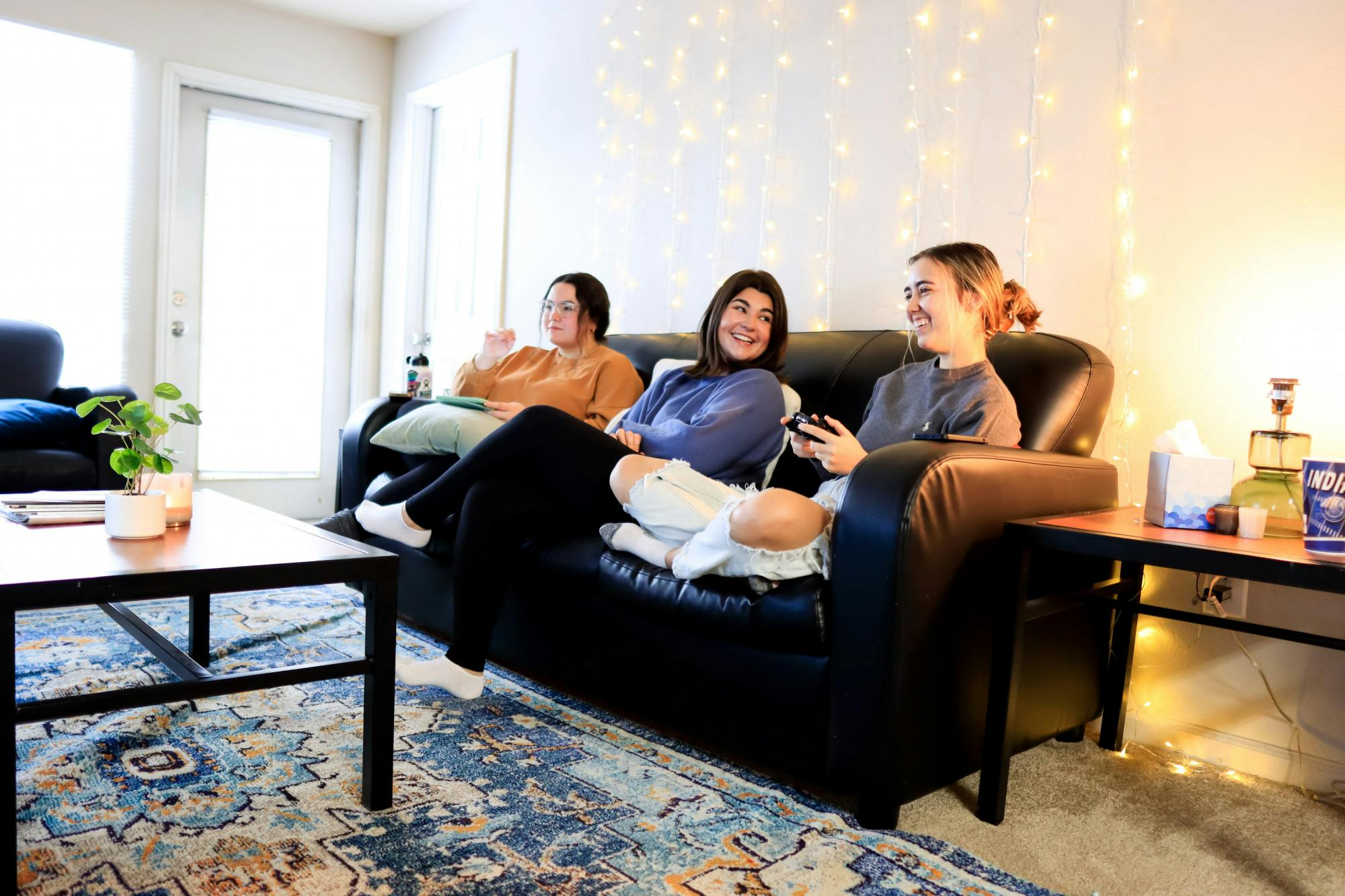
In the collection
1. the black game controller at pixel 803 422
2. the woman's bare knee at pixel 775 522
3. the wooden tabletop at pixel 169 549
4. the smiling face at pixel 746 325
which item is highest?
the smiling face at pixel 746 325

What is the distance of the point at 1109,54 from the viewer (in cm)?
226

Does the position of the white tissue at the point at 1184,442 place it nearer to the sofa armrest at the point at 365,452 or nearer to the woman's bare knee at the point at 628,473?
the woman's bare knee at the point at 628,473

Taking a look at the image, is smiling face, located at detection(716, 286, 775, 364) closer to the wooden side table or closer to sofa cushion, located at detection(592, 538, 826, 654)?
sofa cushion, located at detection(592, 538, 826, 654)

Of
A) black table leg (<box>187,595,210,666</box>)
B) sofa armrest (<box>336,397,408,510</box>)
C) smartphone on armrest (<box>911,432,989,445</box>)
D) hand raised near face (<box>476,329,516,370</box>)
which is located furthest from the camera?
hand raised near face (<box>476,329,516,370</box>)

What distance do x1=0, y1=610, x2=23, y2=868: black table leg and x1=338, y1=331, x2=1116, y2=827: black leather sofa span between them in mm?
1025

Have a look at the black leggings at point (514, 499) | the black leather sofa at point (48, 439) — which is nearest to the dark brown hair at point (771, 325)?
the black leggings at point (514, 499)

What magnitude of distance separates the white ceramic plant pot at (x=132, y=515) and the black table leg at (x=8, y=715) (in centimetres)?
47

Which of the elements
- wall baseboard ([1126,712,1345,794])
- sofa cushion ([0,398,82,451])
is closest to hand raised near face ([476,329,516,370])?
sofa cushion ([0,398,82,451])

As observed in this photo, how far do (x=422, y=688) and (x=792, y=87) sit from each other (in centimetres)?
210

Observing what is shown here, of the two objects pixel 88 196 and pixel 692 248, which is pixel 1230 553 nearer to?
pixel 692 248

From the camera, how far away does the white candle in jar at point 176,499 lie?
1.83 meters

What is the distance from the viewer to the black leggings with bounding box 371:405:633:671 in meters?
2.10

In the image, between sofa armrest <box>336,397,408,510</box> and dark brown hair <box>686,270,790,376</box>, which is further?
sofa armrest <box>336,397,408,510</box>

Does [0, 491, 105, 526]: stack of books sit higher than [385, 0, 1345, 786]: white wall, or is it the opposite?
[385, 0, 1345, 786]: white wall
